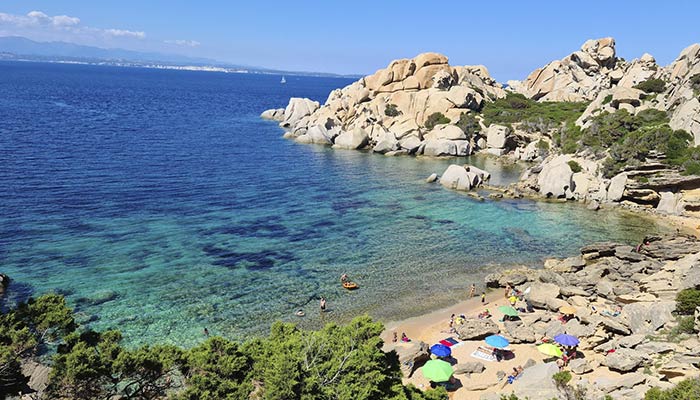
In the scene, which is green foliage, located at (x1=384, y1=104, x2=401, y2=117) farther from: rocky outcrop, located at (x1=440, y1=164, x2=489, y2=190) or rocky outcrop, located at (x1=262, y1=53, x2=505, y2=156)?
rocky outcrop, located at (x1=440, y1=164, x2=489, y2=190)

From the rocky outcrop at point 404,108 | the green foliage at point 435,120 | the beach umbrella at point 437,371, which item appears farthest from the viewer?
the green foliage at point 435,120

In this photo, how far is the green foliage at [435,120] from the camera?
302ft

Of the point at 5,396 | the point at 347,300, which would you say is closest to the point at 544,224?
the point at 347,300

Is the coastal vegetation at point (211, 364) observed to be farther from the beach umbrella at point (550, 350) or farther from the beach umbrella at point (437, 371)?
the beach umbrella at point (550, 350)

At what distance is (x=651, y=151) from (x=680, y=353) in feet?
144

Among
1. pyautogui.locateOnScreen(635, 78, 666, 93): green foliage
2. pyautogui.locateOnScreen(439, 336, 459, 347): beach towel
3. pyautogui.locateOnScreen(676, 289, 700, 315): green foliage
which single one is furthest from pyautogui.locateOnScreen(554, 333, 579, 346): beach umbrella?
pyautogui.locateOnScreen(635, 78, 666, 93): green foliage

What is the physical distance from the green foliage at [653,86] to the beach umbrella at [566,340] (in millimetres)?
72178

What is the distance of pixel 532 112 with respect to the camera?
320 feet

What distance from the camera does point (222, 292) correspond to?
30.5 metres

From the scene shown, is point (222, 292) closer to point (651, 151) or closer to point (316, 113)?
point (651, 151)

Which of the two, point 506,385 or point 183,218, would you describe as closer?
point 506,385

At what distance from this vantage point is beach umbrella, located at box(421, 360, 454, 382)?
21.4m

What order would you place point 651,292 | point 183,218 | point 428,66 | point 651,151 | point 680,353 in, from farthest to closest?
point 428,66 < point 651,151 < point 183,218 < point 651,292 < point 680,353

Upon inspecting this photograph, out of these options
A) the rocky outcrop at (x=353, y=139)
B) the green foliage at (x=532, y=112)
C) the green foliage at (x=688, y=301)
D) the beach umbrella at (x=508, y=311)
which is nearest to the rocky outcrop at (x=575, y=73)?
the green foliage at (x=532, y=112)
